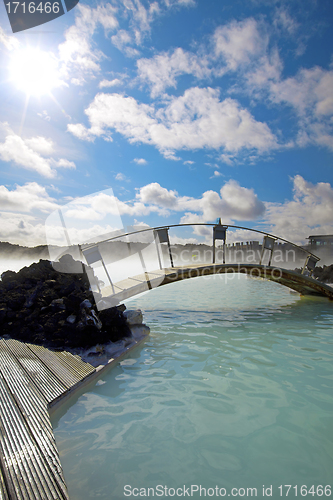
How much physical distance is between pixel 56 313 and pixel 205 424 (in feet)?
16.2

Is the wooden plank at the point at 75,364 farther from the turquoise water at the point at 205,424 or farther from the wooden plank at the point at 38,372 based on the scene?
the wooden plank at the point at 38,372

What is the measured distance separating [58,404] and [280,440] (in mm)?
3265

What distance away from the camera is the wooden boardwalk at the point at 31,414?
2.30 metres

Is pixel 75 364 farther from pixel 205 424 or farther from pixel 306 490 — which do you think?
pixel 306 490

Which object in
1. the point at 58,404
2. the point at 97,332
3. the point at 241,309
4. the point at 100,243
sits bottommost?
the point at 241,309

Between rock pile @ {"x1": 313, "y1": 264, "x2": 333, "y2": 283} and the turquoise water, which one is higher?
the turquoise water

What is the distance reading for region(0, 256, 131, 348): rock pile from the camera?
21.4 ft

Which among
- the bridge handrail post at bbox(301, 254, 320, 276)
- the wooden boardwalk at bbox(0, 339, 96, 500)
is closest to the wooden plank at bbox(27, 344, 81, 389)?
the wooden boardwalk at bbox(0, 339, 96, 500)

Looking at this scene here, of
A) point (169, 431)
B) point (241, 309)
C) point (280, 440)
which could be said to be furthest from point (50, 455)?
point (241, 309)

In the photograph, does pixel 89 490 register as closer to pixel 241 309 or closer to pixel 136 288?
pixel 136 288

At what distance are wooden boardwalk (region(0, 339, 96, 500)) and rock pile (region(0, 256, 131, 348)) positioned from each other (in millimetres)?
606

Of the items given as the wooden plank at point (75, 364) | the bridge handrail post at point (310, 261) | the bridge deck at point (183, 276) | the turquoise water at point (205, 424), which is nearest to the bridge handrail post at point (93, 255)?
the bridge deck at point (183, 276)

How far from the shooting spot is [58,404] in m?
4.06

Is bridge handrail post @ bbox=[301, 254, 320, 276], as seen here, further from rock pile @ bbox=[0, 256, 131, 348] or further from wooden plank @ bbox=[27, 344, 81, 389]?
wooden plank @ bbox=[27, 344, 81, 389]
